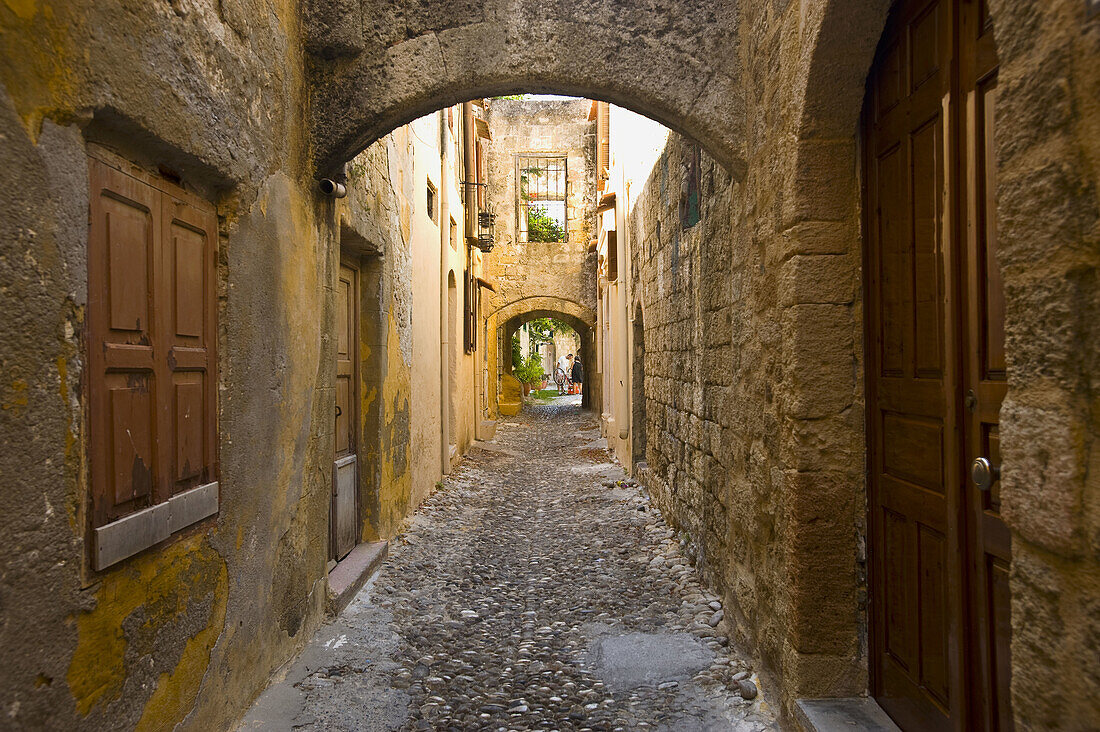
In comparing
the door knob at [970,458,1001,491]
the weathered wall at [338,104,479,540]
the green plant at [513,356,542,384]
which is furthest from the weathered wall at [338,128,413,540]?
the green plant at [513,356,542,384]

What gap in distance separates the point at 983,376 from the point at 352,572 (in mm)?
3532

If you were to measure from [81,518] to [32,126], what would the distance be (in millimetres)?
876

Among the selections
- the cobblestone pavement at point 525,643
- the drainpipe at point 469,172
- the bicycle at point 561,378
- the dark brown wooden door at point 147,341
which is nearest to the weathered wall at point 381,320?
the cobblestone pavement at point 525,643

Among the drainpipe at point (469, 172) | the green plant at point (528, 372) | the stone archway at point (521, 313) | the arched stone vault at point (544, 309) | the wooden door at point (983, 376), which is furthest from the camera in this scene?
the green plant at point (528, 372)

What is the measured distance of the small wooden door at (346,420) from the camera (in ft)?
14.8

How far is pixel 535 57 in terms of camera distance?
326 cm

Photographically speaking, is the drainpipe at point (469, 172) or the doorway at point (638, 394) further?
the drainpipe at point (469, 172)

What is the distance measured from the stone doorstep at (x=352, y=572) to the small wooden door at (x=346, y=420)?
83 mm

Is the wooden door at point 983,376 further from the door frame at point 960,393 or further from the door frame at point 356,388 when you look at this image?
the door frame at point 356,388

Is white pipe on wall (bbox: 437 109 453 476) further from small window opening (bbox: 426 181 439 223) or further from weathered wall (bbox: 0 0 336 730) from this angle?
weathered wall (bbox: 0 0 336 730)

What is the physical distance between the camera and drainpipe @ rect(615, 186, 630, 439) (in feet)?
30.1

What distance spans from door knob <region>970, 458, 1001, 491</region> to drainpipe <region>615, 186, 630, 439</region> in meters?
7.10

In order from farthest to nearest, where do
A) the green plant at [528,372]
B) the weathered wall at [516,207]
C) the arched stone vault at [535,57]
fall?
the green plant at [528,372]
the weathered wall at [516,207]
the arched stone vault at [535,57]

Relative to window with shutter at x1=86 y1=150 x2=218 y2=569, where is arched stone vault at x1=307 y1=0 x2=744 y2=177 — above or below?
above
